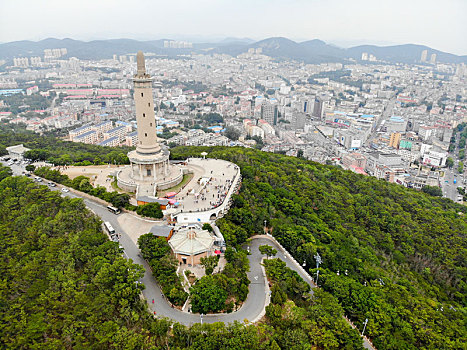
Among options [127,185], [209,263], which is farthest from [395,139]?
[209,263]

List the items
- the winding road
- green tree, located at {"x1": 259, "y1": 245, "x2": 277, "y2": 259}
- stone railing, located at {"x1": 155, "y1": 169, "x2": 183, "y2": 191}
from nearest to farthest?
the winding road < green tree, located at {"x1": 259, "y1": 245, "x2": 277, "y2": 259} < stone railing, located at {"x1": 155, "y1": 169, "x2": 183, "y2": 191}

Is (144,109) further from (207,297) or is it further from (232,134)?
(232,134)

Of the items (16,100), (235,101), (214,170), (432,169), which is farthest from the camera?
(235,101)

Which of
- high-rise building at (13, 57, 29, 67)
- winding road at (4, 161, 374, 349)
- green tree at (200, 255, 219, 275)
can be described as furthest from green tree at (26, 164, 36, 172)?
high-rise building at (13, 57, 29, 67)

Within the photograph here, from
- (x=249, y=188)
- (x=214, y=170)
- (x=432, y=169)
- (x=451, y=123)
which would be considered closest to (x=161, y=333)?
(x=249, y=188)

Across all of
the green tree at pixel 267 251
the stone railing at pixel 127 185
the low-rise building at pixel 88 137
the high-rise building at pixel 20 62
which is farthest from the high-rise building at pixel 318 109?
the high-rise building at pixel 20 62

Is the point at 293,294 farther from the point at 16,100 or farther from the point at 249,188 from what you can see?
the point at 16,100

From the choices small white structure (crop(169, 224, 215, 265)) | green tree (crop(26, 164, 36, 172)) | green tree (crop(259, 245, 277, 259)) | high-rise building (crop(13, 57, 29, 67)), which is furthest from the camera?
high-rise building (crop(13, 57, 29, 67))

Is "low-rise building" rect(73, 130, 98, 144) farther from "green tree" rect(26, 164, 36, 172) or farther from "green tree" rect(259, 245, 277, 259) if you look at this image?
"green tree" rect(259, 245, 277, 259)

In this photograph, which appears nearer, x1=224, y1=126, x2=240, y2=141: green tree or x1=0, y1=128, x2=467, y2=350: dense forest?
x1=0, y1=128, x2=467, y2=350: dense forest
